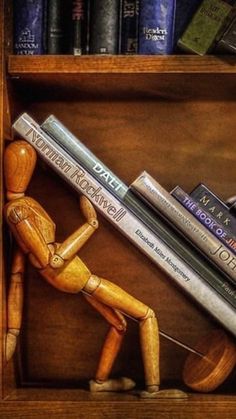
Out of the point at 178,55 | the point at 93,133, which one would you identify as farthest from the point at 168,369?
the point at 178,55

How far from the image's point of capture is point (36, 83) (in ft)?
4.20

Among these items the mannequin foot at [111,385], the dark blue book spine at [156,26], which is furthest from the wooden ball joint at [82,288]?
the dark blue book spine at [156,26]

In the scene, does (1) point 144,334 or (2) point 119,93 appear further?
(2) point 119,93

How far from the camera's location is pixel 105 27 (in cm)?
122

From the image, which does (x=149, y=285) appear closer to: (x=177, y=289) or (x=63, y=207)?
(x=177, y=289)

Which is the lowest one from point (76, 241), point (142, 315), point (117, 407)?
point (117, 407)

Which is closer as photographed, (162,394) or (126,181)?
(162,394)

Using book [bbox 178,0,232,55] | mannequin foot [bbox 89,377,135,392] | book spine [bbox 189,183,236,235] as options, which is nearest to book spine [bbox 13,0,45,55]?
book [bbox 178,0,232,55]

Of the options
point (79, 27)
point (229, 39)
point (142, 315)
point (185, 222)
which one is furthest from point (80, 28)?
point (142, 315)

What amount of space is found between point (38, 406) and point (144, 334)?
186 mm

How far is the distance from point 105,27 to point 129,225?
0.29 m

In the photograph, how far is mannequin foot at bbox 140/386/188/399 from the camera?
47.8 inches

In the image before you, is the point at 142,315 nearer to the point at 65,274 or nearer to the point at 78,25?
the point at 65,274

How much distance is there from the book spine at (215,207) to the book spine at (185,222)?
29 millimetres
